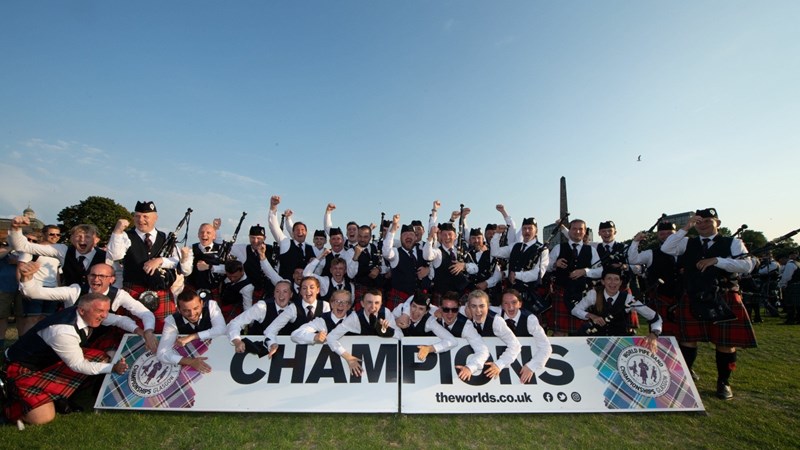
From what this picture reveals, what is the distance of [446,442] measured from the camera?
331cm

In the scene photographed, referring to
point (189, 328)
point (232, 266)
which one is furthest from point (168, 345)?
point (232, 266)

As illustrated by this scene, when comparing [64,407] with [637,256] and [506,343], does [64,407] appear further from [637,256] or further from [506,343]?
[637,256]

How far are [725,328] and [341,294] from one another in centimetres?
472

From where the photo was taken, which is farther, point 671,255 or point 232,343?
point 671,255

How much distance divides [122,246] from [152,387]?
6.24ft

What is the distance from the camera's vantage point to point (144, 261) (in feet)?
16.3

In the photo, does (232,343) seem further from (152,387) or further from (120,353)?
(120,353)

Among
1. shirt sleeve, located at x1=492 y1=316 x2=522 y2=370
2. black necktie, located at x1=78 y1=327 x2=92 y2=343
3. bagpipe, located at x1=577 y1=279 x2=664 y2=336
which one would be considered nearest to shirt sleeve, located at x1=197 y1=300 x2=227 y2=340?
black necktie, located at x1=78 y1=327 x2=92 y2=343

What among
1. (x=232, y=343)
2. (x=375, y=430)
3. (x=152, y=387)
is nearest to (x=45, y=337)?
(x=152, y=387)

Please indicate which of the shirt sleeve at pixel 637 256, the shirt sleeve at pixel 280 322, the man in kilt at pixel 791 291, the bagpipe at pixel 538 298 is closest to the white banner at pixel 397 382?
the shirt sleeve at pixel 280 322

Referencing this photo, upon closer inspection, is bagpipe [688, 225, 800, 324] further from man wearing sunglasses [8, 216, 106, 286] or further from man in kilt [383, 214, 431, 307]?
man wearing sunglasses [8, 216, 106, 286]

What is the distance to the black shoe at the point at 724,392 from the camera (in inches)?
171

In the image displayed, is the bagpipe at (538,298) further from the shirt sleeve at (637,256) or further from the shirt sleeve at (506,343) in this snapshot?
the shirt sleeve at (506,343)

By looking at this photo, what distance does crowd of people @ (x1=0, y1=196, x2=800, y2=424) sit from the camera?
3.98 metres
